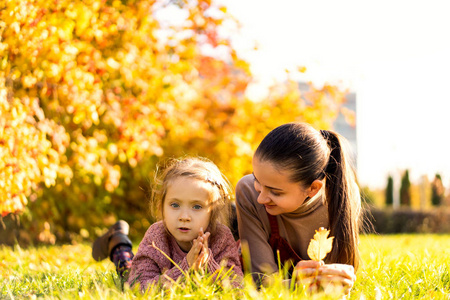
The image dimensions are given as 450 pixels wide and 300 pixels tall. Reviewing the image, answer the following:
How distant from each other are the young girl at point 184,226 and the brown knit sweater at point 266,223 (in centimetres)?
11

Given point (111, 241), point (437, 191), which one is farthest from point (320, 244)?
point (437, 191)

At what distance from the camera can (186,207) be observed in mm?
2410

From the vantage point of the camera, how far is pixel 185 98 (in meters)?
5.39

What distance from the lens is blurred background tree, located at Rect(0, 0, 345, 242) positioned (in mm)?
3479

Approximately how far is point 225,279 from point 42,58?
2294 millimetres

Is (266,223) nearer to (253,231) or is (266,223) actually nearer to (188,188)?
(253,231)

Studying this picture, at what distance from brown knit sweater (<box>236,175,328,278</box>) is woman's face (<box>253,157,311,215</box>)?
0.68 feet

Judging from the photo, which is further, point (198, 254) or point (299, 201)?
point (299, 201)

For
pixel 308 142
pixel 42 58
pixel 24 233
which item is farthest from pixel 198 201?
pixel 24 233

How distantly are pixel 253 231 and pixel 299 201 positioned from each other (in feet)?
1.06

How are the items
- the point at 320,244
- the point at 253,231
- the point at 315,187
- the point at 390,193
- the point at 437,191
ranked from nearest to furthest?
1. the point at 320,244
2. the point at 315,187
3. the point at 253,231
4. the point at 437,191
5. the point at 390,193

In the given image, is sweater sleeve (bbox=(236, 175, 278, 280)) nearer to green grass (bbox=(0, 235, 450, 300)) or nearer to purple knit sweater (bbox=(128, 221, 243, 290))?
purple knit sweater (bbox=(128, 221, 243, 290))

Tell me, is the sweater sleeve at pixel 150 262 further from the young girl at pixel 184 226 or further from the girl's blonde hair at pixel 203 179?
the girl's blonde hair at pixel 203 179

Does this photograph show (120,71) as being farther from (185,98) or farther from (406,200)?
(406,200)
